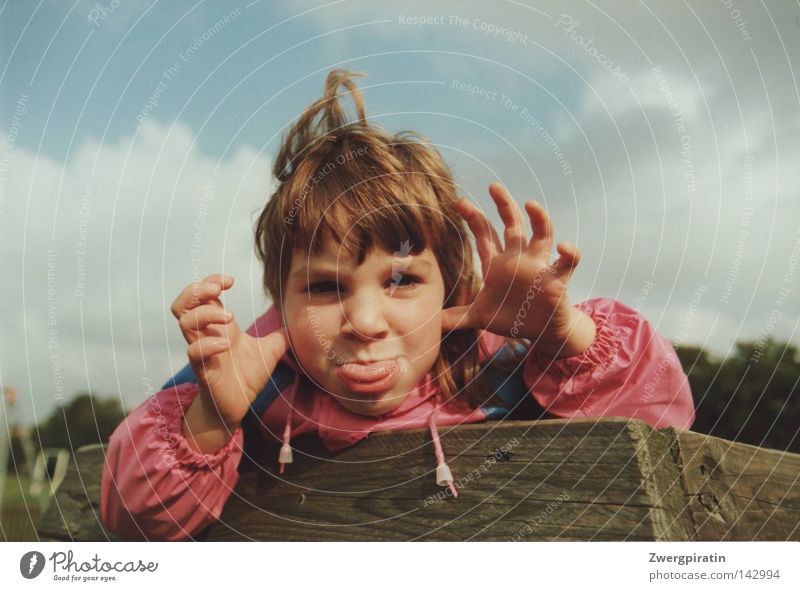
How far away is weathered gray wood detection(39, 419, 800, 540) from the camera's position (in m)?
0.73

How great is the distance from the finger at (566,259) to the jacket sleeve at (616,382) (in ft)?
0.44

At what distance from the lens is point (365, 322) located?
0.93 meters

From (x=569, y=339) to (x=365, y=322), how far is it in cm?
28

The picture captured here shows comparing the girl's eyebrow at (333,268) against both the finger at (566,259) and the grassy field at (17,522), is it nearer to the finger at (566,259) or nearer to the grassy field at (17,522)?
the finger at (566,259)

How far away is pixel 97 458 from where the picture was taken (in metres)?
1.26

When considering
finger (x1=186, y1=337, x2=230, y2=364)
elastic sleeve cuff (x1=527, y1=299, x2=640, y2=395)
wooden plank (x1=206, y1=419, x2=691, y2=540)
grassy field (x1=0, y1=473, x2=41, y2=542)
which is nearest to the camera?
wooden plank (x1=206, y1=419, x2=691, y2=540)

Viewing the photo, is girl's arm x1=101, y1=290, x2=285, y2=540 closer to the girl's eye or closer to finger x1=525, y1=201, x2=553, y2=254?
the girl's eye

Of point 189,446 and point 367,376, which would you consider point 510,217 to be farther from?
point 189,446

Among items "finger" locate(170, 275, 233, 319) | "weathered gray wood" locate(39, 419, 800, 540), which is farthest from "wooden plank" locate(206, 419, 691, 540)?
"finger" locate(170, 275, 233, 319)

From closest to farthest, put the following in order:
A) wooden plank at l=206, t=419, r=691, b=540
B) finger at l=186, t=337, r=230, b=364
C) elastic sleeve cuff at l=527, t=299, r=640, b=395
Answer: wooden plank at l=206, t=419, r=691, b=540 → finger at l=186, t=337, r=230, b=364 → elastic sleeve cuff at l=527, t=299, r=640, b=395

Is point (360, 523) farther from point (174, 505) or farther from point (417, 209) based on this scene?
point (417, 209)

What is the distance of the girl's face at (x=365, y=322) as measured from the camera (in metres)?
0.94

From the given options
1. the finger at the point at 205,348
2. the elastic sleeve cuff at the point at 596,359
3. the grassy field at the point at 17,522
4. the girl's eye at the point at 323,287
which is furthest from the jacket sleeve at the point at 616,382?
the grassy field at the point at 17,522

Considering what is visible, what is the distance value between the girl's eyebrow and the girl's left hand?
0.26 ft
